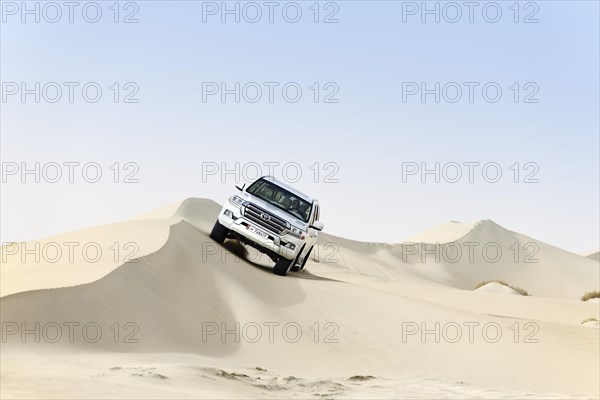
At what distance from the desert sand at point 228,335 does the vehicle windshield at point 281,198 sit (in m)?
1.55

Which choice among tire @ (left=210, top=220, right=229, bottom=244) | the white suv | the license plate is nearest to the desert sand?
tire @ (left=210, top=220, right=229, bottom=244)

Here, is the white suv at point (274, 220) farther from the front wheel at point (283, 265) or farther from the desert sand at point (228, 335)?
the desert sand at point (228, 335)

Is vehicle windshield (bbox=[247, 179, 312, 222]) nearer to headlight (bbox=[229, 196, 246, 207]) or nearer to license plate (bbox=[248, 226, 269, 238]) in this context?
headlight (bbox=[229, 196, 246, 207])

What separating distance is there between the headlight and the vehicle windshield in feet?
1.21

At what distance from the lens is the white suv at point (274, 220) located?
18.9 metres

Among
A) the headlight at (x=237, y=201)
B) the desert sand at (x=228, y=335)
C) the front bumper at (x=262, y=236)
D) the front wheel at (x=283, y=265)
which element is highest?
the headlight at (x=237, y=201)

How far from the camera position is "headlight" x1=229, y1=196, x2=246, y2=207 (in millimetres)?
19237

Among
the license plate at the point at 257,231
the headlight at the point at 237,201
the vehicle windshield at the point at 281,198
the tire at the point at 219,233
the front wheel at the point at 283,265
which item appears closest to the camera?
the license plate at the point at 257,231

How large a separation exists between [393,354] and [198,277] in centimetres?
440

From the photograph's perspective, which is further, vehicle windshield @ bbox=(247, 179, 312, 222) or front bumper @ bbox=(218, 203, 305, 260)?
vehicle windshield @ bbox=(247, 179, 312, 222)

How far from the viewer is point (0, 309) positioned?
41.8ft

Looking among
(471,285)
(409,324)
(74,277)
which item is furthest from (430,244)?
(74,277)

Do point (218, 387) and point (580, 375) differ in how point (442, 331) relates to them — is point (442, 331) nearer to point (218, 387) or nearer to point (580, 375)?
point (580, 375)

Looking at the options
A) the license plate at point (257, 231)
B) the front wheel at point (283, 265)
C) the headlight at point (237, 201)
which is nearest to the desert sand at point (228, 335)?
the front wheel at point (283, 265)
